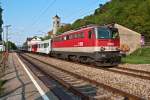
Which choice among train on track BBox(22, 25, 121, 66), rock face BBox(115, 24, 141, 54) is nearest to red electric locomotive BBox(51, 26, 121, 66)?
train on track BBox(22, 25, 121, 66)

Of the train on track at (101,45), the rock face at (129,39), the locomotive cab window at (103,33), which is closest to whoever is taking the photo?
the train on track at (101,45)

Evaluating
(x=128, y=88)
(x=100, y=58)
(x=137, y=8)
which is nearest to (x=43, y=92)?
(x=128, y=88)

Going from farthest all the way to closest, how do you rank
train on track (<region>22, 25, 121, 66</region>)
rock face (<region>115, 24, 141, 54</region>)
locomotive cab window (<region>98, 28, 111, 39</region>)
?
rock face (<region>115, 24, 141, 54</region>)
locomotive cab window (<region>98, 28, 111, 39</region>)
train on track (<region>22, 25, 121, 66</region>)

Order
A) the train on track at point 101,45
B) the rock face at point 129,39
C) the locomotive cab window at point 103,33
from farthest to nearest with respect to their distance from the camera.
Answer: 1. the rock face at point 129,39
2. the locomotive cab window at point 103,33
3. the train on track at point 101,45

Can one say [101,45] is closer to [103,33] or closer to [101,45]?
[101,45]

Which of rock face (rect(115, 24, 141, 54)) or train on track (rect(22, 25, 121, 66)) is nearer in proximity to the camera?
train on track (rect(22, 25, 121, 66))

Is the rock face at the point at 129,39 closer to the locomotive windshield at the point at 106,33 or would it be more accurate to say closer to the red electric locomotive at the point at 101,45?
the red electric locomotive at the point at 101,45

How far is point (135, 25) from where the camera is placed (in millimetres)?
88438

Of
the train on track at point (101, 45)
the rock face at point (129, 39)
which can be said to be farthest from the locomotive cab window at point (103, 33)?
the rock face at point (129, 39)

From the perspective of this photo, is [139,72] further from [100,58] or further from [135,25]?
[135,25]

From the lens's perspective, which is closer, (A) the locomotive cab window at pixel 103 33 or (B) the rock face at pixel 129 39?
(A) the locomotive cab window at pixel 103 33

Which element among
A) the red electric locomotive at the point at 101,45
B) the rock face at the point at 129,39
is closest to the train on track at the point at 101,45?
the red electric locomotive at the point at 101,45

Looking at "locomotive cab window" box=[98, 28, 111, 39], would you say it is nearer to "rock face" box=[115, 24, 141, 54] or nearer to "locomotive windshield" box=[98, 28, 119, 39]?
"locomotive windshield" box=[98, 28, 119, 39]

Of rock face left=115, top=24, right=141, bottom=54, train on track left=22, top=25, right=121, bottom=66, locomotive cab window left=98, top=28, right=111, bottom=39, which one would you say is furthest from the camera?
rock face left=115, top=24, right=141, bottom=54
